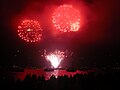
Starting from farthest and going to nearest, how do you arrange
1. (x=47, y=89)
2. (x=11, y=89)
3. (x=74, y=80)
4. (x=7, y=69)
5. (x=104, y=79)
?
(x=7, y=69), (x=104, y=79), (x=74, y=80), (x=47, y=89), (x=11, y=89)

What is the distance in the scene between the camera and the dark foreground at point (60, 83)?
26.9 m

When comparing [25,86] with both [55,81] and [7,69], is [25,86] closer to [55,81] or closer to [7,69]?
[55,81]

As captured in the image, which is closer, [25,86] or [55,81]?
[25,86]

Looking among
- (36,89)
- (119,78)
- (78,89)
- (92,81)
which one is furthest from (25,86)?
(119,78)

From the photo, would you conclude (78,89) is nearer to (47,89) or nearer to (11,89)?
(47,89)

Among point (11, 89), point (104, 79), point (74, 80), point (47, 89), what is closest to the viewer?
point (11, 89)

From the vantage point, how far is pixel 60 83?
2945cm

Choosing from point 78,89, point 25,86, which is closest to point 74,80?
point 78,89

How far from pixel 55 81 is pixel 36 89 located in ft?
7.73

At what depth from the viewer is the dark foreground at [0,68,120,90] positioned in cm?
2691

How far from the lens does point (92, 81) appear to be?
104 ft

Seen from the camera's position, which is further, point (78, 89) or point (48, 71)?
point (48, 71)

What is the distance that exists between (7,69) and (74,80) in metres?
165

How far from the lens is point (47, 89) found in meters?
28.2
